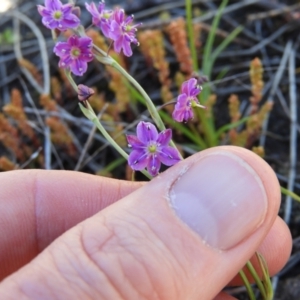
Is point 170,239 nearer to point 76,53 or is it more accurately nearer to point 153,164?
point 153,164

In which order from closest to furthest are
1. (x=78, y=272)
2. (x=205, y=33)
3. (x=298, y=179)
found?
(x=78, y=272) < (x=298, y=179) < (x=205, y=33)

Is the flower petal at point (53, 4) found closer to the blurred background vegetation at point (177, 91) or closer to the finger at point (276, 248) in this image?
the blurred background vegetation at point (177, 91)

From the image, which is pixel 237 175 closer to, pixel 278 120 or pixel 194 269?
pixel 194 269

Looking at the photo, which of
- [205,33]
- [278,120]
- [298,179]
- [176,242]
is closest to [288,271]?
[298,179]

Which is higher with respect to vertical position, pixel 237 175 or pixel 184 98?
pixel 184 98

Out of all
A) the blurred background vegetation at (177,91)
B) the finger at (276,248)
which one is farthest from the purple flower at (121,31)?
the finger at (276,248)

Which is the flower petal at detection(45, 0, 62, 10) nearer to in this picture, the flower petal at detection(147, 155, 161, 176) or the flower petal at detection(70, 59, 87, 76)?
the flower petal at detection(70, 59, 87, 76)
